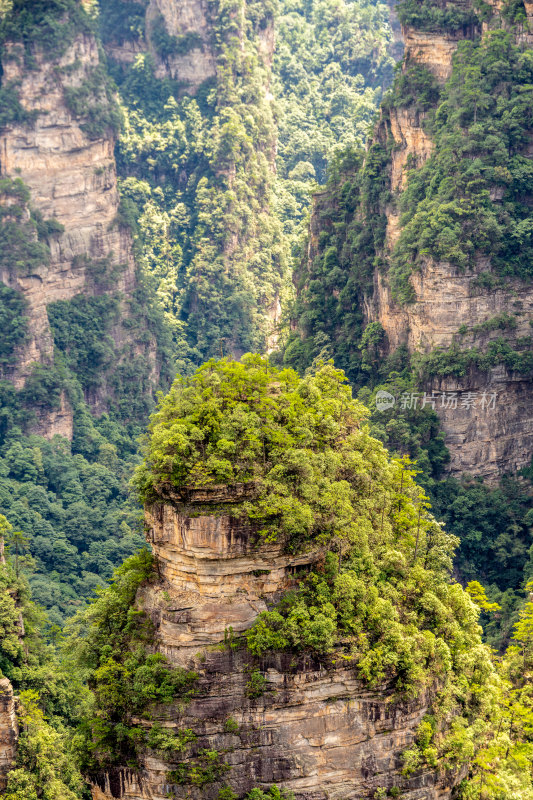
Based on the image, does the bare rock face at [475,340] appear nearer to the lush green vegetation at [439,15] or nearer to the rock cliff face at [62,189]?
the lush green vegetation at [439,15]

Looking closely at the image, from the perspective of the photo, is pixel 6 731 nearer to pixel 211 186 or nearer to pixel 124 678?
pixel 124 678

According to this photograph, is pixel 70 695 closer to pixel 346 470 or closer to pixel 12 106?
pixel 346 470

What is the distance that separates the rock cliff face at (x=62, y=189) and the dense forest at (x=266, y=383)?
0.30 meters

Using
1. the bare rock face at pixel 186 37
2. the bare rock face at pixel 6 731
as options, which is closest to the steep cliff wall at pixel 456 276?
the bare rock face at pixel 6 731

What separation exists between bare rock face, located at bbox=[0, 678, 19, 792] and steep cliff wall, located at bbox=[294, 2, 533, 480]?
25.8m

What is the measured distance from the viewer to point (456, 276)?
56188mm

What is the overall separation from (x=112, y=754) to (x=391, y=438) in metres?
26.5

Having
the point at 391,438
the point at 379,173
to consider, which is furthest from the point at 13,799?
the point at 379,173

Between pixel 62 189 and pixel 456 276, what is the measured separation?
31484 mm

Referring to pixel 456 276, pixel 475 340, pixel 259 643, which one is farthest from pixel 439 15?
pixel 259 643

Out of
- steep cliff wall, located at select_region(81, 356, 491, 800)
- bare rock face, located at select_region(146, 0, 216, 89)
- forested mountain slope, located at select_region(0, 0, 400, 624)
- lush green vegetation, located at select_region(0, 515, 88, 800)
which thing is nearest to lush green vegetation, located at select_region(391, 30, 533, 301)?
lush green vegetation, located at select_region(0, 515, 88, 800)

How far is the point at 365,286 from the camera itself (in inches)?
2512

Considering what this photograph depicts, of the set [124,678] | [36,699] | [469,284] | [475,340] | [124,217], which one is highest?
[469,284]

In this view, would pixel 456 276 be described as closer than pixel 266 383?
No
